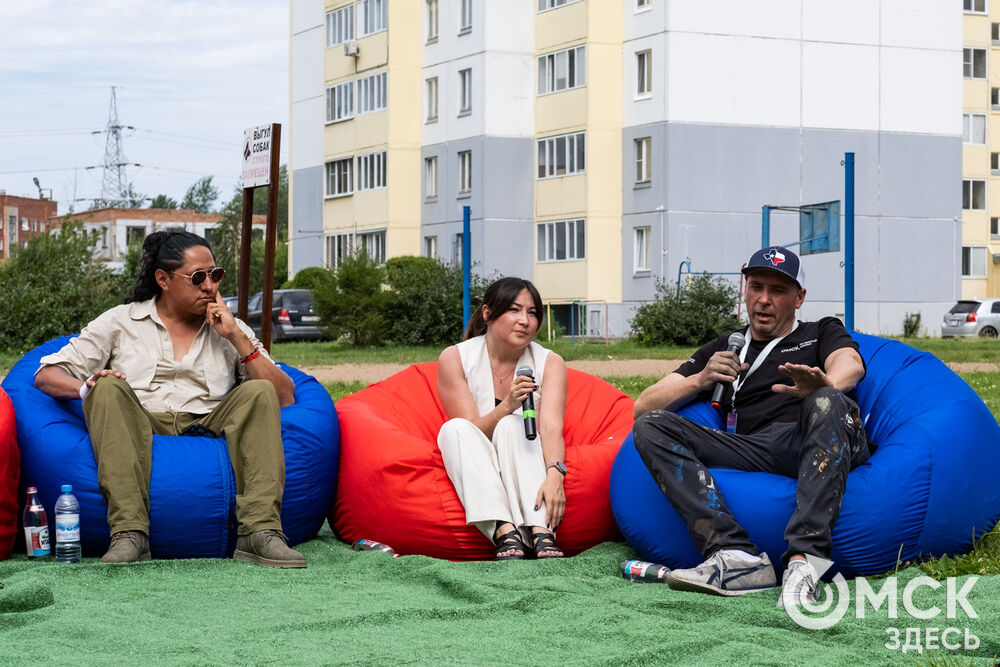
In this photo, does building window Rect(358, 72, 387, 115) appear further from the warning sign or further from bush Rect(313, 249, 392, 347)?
the warning sign

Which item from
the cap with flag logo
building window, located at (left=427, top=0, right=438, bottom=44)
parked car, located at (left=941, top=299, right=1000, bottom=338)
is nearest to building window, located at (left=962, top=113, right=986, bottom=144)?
parked car, located at (left=941, top=299, right=1000, bottom=338)

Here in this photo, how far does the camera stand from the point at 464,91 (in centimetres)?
3409

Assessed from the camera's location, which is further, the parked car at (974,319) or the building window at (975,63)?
the building window at (975,63)

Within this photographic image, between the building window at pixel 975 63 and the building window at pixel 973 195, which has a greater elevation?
the building window at pixel 975 63

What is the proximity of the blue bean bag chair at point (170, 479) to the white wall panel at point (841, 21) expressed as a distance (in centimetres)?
2821

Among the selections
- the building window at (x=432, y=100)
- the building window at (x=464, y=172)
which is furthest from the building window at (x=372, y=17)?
the building window at (x=464, y=172)

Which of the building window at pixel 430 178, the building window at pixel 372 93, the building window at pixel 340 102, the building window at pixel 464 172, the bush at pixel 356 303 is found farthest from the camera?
the building window at pixel 340 102

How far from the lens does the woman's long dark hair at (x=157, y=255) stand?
5.78 metres

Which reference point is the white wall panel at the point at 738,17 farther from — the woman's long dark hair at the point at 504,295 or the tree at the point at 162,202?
the tree at the point at 162,202

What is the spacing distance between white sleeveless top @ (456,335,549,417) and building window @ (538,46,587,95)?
26688mm

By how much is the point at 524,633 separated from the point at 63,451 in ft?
7.80

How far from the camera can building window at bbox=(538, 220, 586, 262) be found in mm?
32375

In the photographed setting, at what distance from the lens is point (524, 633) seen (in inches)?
157

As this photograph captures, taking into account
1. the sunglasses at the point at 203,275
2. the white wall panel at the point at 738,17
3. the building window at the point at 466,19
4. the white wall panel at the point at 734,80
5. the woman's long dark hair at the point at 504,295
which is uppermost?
the building window at the point at 466,19
